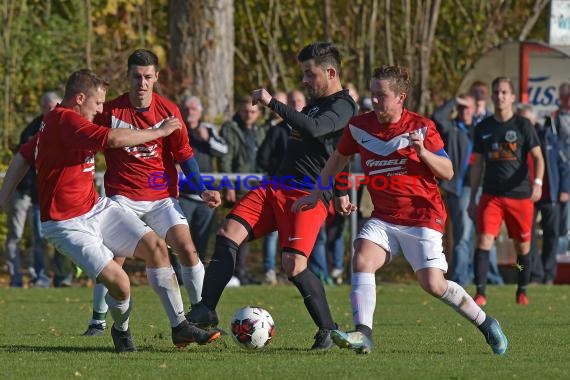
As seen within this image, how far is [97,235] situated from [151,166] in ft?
3.96

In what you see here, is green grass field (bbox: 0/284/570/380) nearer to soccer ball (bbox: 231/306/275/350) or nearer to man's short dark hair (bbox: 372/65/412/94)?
soccer ball (bbox: 231/306/275/350)

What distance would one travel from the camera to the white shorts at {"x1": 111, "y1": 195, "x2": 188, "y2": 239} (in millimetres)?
10781

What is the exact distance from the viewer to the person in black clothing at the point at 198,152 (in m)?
17.0

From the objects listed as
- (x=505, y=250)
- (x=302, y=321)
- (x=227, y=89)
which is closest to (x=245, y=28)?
(x=227, y=89)

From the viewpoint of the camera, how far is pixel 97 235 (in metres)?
9.82

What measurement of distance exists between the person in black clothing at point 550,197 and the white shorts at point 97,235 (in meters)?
8.57

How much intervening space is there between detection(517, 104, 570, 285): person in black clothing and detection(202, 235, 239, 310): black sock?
8113 mm

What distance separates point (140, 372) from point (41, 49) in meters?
14.1

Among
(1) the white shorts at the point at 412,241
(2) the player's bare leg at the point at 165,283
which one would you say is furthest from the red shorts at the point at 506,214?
(2) the player's bare leg at the point at 165,283

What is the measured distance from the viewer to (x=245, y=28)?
26.7 m

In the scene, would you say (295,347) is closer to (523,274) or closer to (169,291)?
(169,291)

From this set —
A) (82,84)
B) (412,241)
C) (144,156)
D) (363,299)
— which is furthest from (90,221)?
(412,241)

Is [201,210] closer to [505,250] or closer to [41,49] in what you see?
[505,250]

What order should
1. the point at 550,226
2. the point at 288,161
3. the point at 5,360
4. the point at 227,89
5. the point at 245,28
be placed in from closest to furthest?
1. the point at 5,360
2. the point at 288,161
3. the point at 550,226
4. the point at 227,89
5. the point at 245,28
